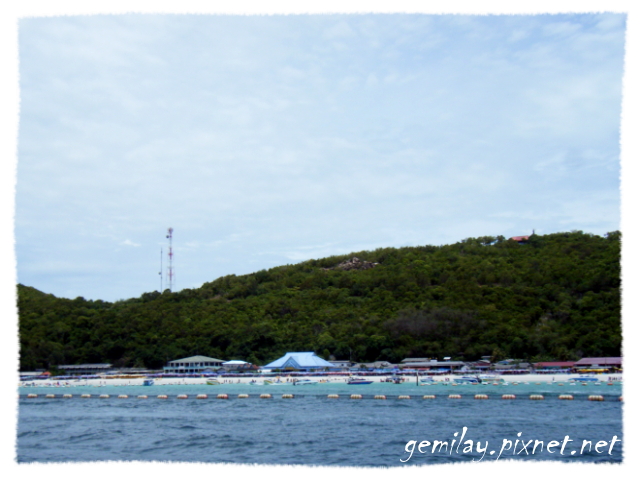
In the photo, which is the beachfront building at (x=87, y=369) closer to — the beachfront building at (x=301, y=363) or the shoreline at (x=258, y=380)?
the shoreline at (x=258, y=380)

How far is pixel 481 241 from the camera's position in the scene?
270ft

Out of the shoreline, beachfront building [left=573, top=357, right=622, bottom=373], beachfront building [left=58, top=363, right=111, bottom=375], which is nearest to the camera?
beachfront building [left=573, top=357, right=622, bottom=373]

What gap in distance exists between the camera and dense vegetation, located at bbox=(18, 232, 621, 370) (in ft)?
172

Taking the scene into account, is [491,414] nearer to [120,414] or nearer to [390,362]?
[120,414]

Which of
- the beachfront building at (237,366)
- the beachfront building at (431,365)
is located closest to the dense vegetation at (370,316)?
the beachfront building at (237,366)

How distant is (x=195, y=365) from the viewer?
63406 mm

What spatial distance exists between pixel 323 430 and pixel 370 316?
45.8 meters

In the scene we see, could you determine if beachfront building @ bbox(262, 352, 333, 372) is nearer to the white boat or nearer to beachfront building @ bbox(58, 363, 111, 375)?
the white boat

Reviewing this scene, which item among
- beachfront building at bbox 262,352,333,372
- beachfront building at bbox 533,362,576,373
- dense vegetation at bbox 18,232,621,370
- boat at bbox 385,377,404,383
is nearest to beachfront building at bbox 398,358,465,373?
dense vegetation at bbox 18,232,621,370

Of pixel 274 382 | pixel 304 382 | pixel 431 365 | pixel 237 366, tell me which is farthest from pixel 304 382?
pixel 431 365

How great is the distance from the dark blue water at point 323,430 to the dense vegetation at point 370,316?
18.0 meters

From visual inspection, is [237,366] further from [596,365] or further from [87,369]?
[596,365]

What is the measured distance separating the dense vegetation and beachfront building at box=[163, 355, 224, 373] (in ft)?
4.32

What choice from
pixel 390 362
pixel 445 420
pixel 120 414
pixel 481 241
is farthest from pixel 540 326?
pixel 120 414
